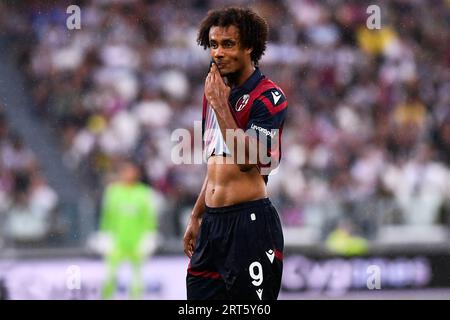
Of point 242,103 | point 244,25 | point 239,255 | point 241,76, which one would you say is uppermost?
point 244,25

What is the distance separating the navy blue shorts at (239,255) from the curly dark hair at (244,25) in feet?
2.90

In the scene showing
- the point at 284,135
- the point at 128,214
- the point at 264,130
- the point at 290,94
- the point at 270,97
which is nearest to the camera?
the point at 264,130

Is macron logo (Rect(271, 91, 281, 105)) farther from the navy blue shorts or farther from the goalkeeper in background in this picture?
the goalkeeper in background

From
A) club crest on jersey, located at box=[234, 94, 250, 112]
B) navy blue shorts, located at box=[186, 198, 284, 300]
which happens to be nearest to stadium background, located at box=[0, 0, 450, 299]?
navy blue shorts, located at box=[186, 198, 284, 300]

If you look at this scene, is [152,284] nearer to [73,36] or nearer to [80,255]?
[80,255]

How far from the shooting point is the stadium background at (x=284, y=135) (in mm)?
11945

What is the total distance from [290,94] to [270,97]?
9570 millimetres

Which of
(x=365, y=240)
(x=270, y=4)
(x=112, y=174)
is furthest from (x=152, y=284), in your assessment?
(x=270, y=4)

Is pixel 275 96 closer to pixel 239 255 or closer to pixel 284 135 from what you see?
pixel 239 255

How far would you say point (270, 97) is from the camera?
→ 5.49 m

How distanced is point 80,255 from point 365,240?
3535mm

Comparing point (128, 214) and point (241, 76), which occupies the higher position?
point (241, 76)

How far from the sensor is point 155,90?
14.8 metres

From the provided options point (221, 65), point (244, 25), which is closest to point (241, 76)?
point (221, 65)
